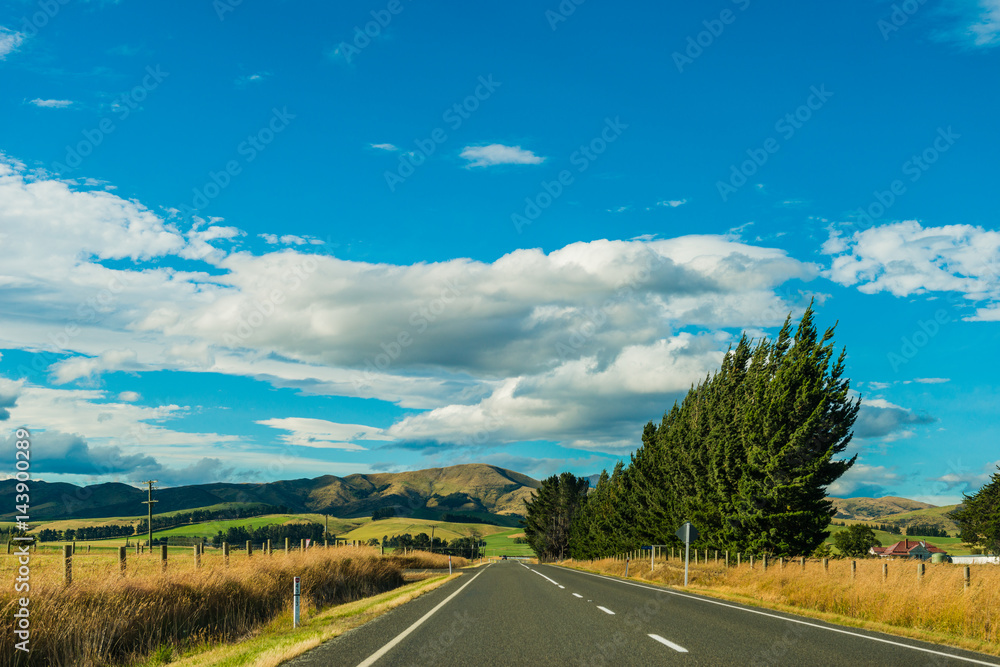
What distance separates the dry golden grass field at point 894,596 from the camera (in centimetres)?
1403

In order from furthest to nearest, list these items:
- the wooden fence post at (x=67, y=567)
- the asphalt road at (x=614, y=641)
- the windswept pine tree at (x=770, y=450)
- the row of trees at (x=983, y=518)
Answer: the row of trees at (x=983, y=518)
the windswept pine tree at (x=770, y=450)
the wooden fence post at (x=67, y=567)
the asphalt road at (x=614, y=641)

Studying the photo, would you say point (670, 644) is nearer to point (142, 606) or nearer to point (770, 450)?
point (142, 606)

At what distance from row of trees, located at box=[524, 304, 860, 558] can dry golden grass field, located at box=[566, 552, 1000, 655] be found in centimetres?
724

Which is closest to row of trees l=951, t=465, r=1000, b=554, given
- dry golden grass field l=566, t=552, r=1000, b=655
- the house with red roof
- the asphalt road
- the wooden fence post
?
the house with red roof

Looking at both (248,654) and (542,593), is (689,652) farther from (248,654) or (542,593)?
(542,593)

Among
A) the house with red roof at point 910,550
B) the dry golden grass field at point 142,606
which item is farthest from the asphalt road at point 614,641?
the house with red roof at point 910,550

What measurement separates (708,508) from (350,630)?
32.2m

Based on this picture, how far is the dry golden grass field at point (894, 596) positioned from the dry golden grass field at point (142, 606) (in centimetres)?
1381

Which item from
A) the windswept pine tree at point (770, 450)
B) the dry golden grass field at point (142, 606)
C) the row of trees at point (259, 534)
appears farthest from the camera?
the row of trees at point (259, 534)

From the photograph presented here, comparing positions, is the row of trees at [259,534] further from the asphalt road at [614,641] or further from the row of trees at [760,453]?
the asphalt road at [614,641]

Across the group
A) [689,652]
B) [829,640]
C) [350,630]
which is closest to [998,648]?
[829,640]

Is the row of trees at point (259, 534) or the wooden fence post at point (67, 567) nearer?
the wooden fence post at point (67, 567)

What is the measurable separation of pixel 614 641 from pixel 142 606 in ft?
29.2

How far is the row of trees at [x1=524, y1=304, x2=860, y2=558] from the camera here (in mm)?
33219
